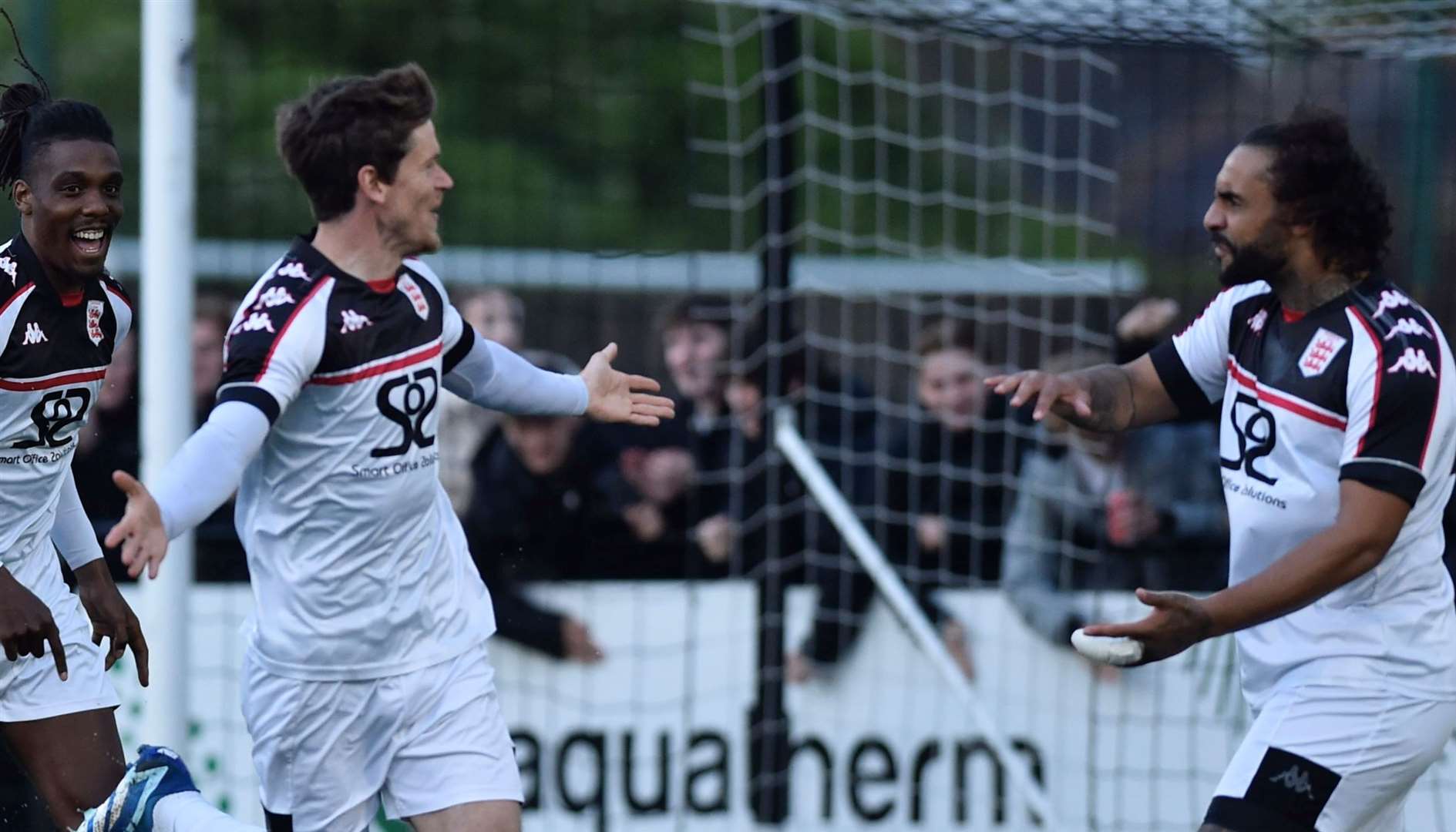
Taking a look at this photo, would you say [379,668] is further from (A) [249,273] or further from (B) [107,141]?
(A) [249,273]

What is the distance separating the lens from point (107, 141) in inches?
164

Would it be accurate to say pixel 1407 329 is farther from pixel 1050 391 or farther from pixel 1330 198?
pixel 1050 391

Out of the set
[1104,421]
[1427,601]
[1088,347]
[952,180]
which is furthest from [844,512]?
[952,180]

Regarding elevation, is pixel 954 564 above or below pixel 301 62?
below

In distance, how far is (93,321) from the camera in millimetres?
4168

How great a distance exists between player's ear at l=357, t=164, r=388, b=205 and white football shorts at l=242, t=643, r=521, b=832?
3.58ft

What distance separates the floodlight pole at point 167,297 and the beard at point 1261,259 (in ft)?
10.4

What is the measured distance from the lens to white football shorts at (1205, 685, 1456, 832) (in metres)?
4.00

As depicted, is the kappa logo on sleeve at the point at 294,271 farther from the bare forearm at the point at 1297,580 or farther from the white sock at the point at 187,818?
the bare forearm at the point at 1297,580

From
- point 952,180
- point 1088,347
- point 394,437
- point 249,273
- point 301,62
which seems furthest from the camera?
point 952,180

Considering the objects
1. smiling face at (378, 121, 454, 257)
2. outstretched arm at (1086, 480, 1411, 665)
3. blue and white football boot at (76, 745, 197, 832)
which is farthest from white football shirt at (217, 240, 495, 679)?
outstretched arm at (1086, 480, 1411, 665)

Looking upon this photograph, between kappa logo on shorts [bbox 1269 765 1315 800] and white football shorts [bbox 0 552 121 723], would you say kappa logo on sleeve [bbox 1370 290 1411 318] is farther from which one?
white football shorts [bbox 0 552 121 723]

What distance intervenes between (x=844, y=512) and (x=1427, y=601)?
105 inches

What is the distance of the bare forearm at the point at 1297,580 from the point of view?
3846mm
